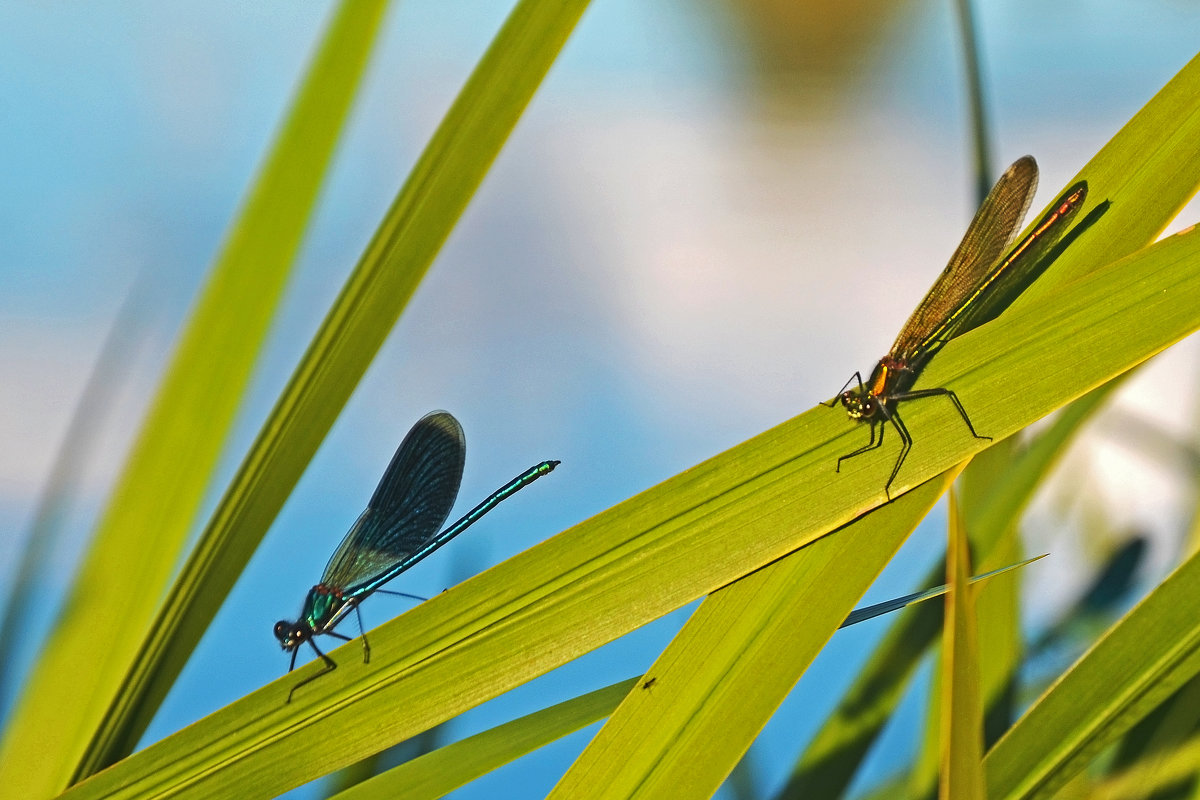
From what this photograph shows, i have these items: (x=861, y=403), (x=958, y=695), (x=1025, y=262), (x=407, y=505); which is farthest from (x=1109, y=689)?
(x=407, y=505)

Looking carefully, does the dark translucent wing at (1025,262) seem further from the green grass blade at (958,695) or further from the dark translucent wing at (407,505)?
the dark translucent wing at (407,505)

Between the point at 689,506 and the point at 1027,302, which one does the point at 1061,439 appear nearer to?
the point at 1027,302

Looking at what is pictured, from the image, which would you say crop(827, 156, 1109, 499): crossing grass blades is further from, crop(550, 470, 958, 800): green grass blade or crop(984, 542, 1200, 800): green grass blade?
crop(984, 542, 1200, 800): green grass blade

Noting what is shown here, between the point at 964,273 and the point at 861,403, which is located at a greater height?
the point at 964,273

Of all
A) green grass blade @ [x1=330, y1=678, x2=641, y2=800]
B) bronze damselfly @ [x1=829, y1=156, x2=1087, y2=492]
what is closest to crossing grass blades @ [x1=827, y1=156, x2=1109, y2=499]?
bronze damselfly @ [x1=829, y1=156, x2=1087, y2=492]

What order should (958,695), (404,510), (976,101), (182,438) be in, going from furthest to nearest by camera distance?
(404,510), (976,101), (182,438), (958,695)

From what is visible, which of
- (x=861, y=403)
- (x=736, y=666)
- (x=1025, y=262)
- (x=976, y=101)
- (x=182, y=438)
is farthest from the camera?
(x=976, y=101)

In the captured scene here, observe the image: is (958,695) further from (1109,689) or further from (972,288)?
(972,288)
